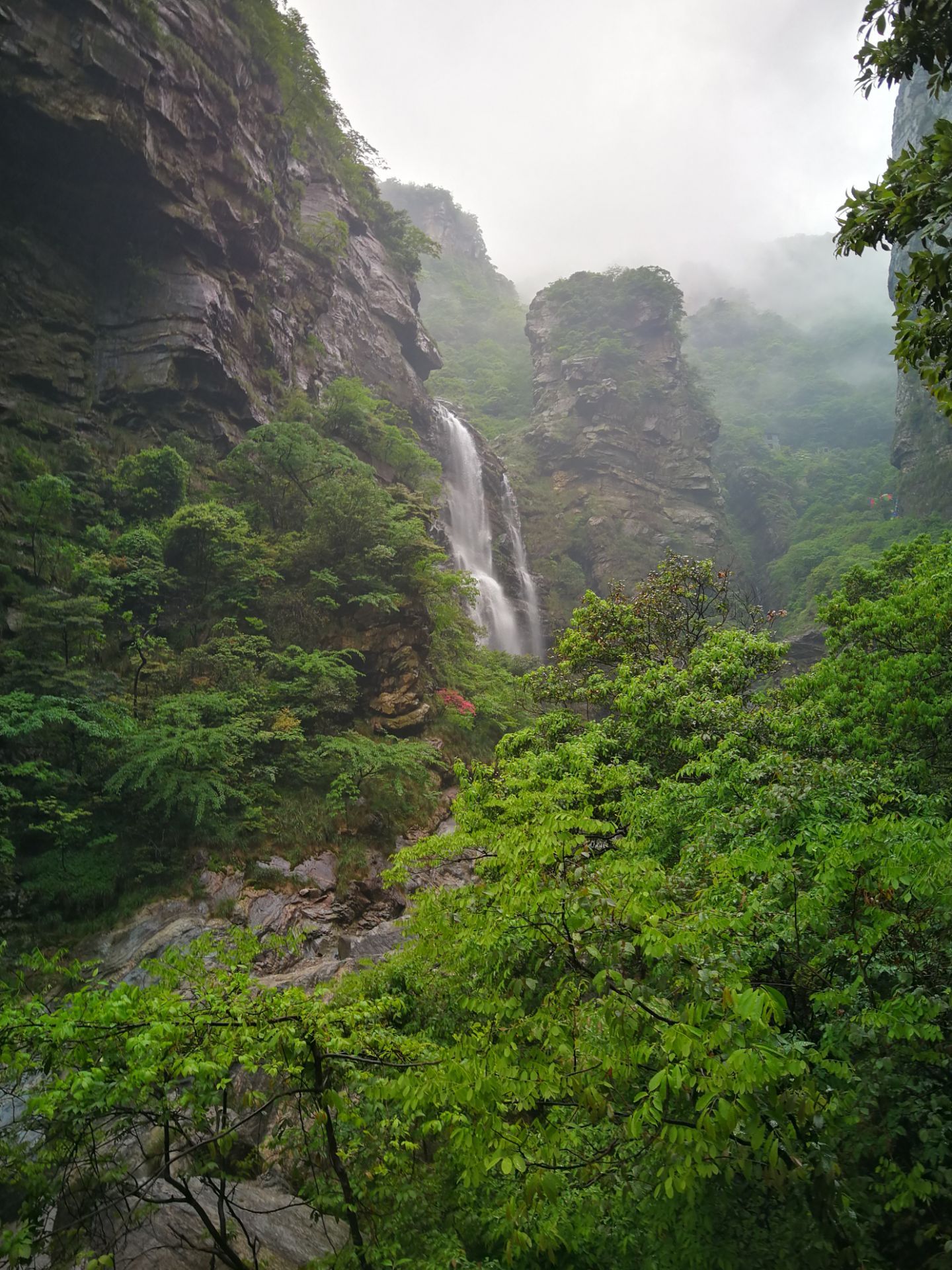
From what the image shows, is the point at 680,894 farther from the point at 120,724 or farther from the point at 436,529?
the point at 436,529

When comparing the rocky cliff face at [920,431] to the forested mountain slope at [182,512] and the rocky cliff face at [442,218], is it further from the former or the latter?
the rocky cliff face at [442,218]

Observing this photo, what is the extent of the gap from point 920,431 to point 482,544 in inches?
1022

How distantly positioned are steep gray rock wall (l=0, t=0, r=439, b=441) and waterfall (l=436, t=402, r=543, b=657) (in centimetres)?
1071

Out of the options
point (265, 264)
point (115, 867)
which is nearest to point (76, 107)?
point (265, 264)

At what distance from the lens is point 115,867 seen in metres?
9.86

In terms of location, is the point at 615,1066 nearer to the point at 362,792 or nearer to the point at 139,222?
the point at 362,792

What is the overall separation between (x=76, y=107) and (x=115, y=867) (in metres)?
19.5

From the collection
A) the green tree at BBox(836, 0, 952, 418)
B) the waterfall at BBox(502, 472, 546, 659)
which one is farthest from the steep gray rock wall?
the green tree at BBox(836, 0, 952, 418)

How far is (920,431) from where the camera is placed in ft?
117

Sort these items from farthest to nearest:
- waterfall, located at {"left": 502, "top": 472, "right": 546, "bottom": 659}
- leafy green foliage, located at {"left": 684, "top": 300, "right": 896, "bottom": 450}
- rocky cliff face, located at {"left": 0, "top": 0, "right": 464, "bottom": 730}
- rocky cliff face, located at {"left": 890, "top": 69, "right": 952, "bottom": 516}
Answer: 1. leafy green foliage, located at {"left": 684, "top": 300, "right": 896, "bottom": 450}
2. rocky cliff face, located at {"left": 890, "top": 69, "right": 952, "bottom": 516}
3. waterfall, located at {"left": 502, "top": 472, "right": 546, "bottom": 659}
4. rocky cliff face, located at {"left": 0, "top": 0, "right": 464, "bottom": 730}

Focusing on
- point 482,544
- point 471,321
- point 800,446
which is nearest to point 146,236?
point 482,544

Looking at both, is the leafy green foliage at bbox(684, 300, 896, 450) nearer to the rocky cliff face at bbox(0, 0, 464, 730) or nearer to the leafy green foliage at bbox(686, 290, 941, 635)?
the leafy green foliage at bbox(686, 290, 941, 635)

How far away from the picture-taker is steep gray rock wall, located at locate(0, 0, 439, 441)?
54.2 ft

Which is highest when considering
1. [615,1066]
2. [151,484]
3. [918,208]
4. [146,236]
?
[146,236]
